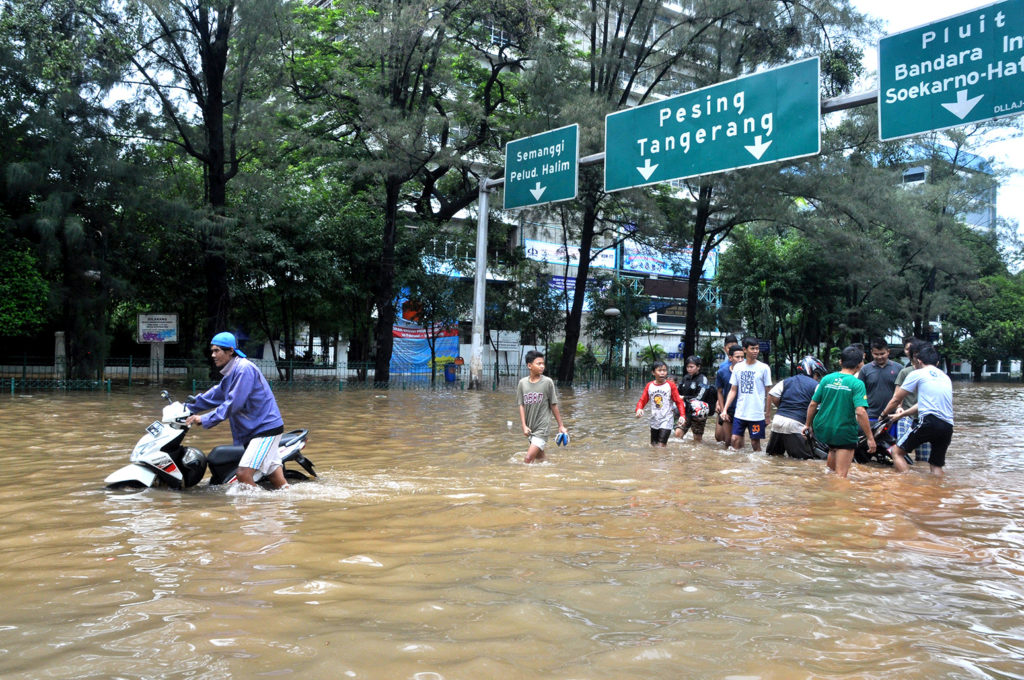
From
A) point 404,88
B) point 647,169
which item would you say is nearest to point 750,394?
point 647,169

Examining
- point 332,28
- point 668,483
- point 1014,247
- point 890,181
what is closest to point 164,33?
point 332,28

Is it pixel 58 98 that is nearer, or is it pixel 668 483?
pixel 668 483

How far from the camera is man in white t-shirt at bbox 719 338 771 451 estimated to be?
34.5ft

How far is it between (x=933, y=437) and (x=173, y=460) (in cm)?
824

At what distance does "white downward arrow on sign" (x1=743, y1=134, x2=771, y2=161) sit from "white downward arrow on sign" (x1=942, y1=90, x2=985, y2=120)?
124 inches

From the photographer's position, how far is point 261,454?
6.85m

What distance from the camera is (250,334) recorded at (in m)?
33.7

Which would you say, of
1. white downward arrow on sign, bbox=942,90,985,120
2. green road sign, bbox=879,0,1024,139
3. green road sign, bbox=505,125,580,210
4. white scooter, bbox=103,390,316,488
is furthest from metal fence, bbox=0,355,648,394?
white downward arrow on sign, bbox=942,90,985,120

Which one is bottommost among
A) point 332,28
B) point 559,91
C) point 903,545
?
point 903,545

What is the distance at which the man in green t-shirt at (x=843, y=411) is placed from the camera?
8281mm

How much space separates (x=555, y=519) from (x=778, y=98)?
429 inches

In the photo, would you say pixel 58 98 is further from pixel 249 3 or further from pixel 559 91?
pixel 559 91

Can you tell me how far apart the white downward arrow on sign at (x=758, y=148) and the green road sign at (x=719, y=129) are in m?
0.02

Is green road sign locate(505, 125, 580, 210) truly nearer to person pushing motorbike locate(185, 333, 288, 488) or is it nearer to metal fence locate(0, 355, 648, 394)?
metal fence locate(0, 355, 648, 394)
